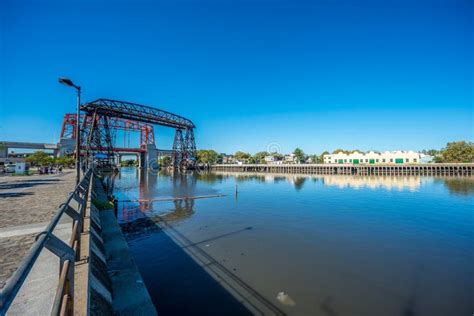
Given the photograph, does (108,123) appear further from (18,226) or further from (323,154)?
(323,154)

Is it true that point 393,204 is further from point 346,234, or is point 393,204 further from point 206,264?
point 206,264

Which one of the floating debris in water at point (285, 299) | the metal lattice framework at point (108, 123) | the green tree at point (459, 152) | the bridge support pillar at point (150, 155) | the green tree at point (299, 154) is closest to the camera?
the floating debris in water at point (285, 299)

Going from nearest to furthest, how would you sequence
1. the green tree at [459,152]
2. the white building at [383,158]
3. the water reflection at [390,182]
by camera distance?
the water reflection at [390,182]
the green tree at [459,152]
the white building at [383,158]

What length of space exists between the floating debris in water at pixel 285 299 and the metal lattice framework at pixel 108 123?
37.1m

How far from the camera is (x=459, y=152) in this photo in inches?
2773

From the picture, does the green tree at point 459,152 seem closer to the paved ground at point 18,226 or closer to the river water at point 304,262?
the river water at point 304,262

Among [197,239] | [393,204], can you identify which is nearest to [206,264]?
[197,239]

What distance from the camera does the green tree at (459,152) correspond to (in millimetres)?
69188

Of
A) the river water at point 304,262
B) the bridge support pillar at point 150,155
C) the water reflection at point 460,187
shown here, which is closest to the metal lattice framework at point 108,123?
the bridge support pillar at point 150,155

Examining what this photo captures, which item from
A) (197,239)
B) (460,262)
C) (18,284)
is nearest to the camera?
(18,284)

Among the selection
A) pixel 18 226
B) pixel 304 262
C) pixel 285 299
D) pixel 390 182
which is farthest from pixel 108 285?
pixel 390 182

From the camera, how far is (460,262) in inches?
331

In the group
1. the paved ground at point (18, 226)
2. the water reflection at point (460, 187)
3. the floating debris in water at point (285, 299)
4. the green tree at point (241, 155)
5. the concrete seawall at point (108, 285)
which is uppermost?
the green tree at point (241, 155)

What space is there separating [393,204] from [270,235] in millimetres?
15001
